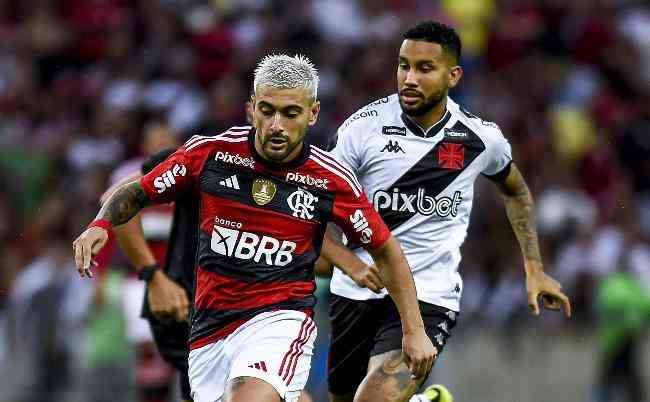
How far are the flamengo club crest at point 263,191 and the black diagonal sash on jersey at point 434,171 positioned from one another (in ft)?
3.26

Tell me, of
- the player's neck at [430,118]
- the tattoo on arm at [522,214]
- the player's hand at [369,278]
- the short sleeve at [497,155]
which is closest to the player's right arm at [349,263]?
the player's hand at [369,278]

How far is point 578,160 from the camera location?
15.2 meters

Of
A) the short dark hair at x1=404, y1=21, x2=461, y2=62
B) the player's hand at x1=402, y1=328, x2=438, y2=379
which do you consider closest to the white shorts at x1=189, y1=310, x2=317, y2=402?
the player's hand at x1=402, y1=328, x2=438, y2=379

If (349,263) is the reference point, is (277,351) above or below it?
below

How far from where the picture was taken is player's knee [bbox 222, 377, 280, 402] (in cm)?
657

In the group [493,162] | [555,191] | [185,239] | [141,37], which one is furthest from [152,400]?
[141,37]

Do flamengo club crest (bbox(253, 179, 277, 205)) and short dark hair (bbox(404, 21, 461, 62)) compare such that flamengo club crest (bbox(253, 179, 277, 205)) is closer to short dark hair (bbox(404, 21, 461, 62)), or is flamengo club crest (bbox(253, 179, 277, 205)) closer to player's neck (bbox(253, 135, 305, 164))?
player's neck (bbox(253, 135, 305, 164))

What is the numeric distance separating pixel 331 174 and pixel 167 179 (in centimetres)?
78

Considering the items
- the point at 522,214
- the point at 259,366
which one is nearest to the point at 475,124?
the point at 522,214

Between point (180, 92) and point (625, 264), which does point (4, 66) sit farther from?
point (625, 264)

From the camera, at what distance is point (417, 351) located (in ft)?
22.5

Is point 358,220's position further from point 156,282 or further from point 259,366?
point 156,282

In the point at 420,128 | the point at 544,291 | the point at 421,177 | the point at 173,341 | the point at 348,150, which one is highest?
the point at 420,128

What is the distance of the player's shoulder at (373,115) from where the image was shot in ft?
25.3
